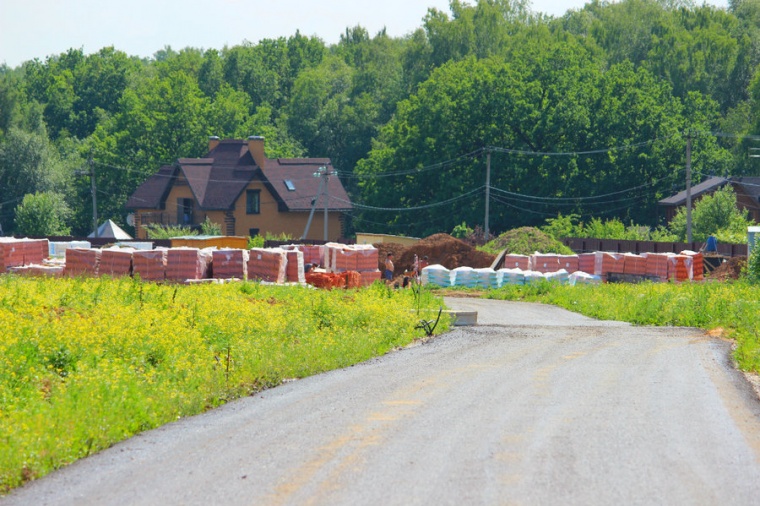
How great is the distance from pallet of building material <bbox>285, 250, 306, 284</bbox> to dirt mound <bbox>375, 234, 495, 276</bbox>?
16.0 meters

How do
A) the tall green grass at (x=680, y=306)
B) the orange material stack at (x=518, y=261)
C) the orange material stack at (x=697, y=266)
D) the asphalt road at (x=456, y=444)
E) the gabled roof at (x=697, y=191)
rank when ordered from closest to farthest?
1. the asphalt road at (x=456, y=444)
2. the tall green grass at (x=680, y=306)
3. the orange material stack at (x=697, y=266)
4. the orange material stack at (x=518, y=261)
5. the gabled roof at (x=697, y=191)

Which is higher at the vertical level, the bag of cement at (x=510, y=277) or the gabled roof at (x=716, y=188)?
the gabled roof at (x=716, y=188)

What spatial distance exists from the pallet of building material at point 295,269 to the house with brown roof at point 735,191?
4478 centimetres

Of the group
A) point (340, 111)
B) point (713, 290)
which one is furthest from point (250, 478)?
point (340, 111)

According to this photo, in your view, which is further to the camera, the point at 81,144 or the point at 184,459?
the point at 81,144

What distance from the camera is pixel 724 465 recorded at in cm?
1123

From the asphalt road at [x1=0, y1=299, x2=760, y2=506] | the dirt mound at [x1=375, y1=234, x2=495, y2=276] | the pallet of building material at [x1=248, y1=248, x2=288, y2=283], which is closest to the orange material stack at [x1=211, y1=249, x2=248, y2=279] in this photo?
the pallet of building material at [x1=248, y1=248, x2=288, y2=283]

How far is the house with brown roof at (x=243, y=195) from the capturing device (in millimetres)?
82750

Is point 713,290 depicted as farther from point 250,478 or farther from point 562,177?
point 562,177

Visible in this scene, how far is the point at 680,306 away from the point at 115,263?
18436 millimetres

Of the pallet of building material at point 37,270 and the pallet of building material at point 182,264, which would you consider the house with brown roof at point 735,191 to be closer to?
the pallet of building material at point 182,264

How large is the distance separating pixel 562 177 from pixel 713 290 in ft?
144

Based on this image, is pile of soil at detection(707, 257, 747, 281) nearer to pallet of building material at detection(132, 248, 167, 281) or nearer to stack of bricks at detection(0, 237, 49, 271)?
pallet of building material at detection(132, 248, 167, 281)

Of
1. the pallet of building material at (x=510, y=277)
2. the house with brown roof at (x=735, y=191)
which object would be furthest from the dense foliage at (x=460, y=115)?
the pallet of building material at (x=510, y=277)
